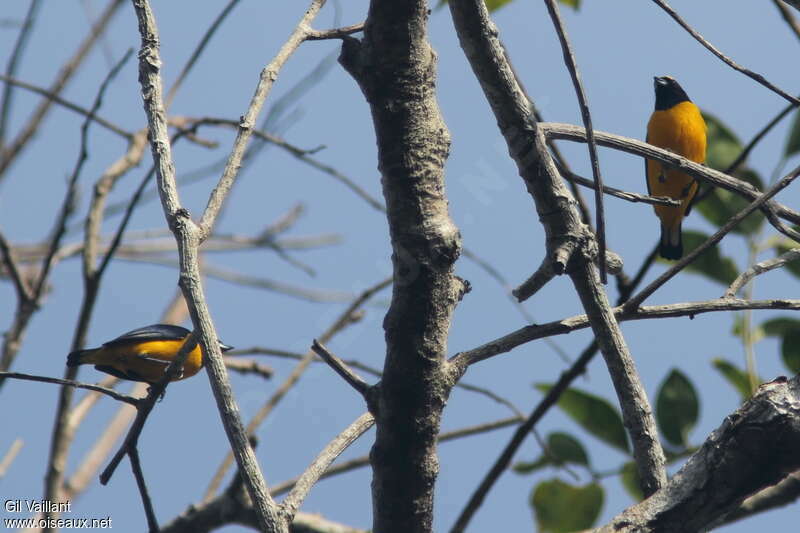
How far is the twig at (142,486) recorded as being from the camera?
195 centimetres

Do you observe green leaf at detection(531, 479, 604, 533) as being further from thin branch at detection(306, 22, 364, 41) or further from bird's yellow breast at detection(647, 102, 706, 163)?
bird's yellow breast at detection(647, 102, 706, 163)

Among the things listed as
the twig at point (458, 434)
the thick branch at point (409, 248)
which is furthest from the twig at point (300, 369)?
the thick branch at point (409, 248)

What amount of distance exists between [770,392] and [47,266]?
10.9 feet

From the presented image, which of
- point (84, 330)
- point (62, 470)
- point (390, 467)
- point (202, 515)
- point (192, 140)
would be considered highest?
point (192, 140)

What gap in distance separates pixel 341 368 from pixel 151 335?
330 centimetres

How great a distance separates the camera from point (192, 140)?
15.4 ft

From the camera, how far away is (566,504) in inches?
170

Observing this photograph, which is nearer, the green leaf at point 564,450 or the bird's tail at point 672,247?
the green leaf at point 564,450

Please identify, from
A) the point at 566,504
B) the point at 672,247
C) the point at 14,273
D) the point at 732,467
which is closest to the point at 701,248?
the point at 732,467

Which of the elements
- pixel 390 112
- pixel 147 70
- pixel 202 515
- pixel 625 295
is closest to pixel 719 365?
pixel 625 295

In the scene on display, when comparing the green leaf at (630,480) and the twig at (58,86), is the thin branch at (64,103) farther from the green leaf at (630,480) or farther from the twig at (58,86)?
the green leaf at (630,480)

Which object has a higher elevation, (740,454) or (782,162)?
(782,162)

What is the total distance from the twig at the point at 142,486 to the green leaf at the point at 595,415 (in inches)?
110

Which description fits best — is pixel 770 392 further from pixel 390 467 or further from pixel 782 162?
pixel 782 162
